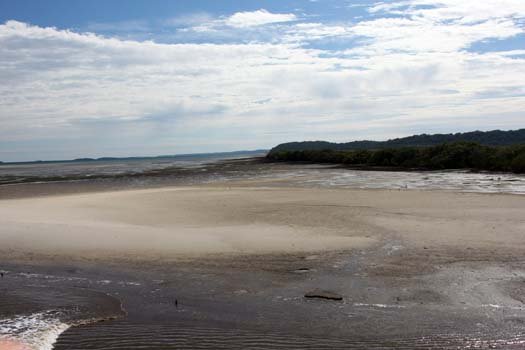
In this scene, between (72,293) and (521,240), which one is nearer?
(72,293)

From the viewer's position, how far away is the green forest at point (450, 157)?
1692 inches

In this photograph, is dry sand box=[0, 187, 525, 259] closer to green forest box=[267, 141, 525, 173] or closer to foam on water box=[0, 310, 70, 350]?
foam on water box=[0, 310, 70, 350]

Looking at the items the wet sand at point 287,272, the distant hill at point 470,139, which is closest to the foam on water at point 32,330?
the wet sand at point 287,272

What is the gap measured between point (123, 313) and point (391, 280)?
479cm

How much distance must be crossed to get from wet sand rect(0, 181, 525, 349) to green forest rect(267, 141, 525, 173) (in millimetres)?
26356

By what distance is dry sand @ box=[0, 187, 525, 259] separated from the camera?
1274cm

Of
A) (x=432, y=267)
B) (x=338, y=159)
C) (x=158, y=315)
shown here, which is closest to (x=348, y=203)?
(x=432, y=267)

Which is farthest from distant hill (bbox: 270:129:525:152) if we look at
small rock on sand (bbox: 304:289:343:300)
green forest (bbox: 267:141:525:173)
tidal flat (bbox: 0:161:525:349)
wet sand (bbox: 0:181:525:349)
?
small rock on sand (bbox: 304:289:343:300)

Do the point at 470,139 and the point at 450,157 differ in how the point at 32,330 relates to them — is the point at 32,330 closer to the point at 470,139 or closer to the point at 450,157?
the point at 450,157

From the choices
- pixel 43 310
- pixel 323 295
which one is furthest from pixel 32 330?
pixel 323 295

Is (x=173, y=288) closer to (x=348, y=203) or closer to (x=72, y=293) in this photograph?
(x=72, y=293)

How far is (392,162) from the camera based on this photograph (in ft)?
208

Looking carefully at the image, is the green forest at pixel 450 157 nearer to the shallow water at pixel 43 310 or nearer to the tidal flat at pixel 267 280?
the tidal flat at pixel 267 280

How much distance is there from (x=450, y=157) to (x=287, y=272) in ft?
154
